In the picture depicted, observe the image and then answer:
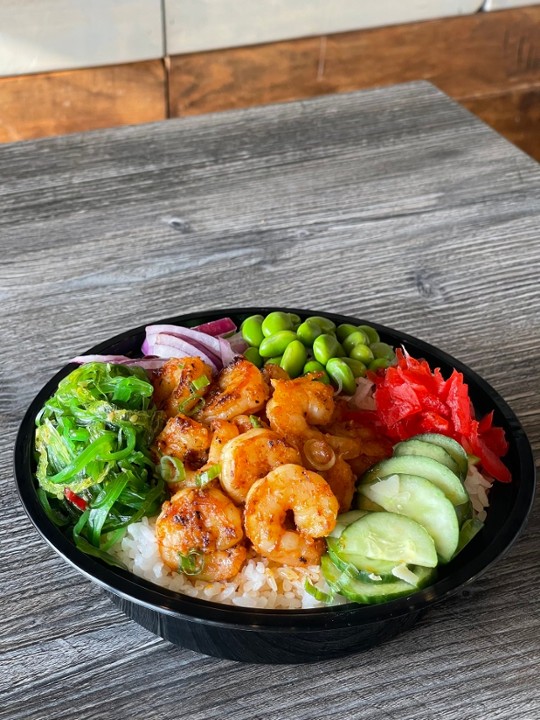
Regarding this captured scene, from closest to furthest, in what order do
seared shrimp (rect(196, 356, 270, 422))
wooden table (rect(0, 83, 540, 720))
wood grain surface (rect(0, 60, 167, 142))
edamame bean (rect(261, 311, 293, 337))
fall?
wooden table (rect(0, 83, 540, 720)), seared shrimp (rect(196, 356, 270, 422)), edamame bean (rect(261, 311, 293, 337)), wood grain surface (rect(0, 60, 167, 142))

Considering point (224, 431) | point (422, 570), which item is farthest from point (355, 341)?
point (422, 570)

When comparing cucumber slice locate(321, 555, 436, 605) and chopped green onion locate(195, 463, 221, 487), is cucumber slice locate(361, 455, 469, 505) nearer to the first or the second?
cucumber slice locate(321, 555, 436, 605)

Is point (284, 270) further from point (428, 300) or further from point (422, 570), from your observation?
point (422, 570)

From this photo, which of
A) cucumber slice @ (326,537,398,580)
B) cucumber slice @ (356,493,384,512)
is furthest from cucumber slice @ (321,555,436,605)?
cucumber slice @ (356,493,384,512)

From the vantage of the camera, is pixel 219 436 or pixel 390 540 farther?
pixel 219 436

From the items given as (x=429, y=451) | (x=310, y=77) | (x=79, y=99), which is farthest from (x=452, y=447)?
(x=310, y=77)

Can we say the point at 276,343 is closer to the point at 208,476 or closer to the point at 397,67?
the point at 208,476

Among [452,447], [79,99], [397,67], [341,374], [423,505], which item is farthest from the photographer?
[397,67]
